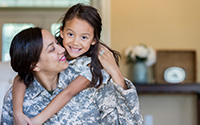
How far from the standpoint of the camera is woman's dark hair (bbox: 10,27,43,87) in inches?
59.2

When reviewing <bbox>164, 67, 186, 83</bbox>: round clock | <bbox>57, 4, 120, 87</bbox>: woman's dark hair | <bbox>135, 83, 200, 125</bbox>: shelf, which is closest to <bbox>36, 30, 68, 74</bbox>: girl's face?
<bbox>57, 4, 120, 87</bbox>: woman's dark hair

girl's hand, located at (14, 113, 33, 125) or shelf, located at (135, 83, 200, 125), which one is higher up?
girl's hand, located at (14, 113, 33, 125)

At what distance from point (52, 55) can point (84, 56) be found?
20 centimetres

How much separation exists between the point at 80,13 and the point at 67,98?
1.34ft

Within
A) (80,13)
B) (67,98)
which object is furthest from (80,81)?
(80,13)

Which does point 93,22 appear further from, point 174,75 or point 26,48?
point 174,75

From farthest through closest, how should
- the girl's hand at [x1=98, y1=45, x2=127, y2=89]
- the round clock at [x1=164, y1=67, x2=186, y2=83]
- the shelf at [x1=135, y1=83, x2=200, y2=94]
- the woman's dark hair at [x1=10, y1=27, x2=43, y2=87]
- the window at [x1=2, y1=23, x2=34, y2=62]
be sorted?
the window at [x1=2, y1=23, x2=34, y2=62], the round clock at [x1=164, y1=67, x2=186, y2=83], the shelf at [x1=135, y1=83, x2=200, y2=94], the girl's hand at [x1=98, y1=45, x2=127, y2=89], the woman's dark hair at [x1=10, y1=27, x2=43, y2=87]

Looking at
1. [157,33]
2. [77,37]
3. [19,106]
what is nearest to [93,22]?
[77,37]

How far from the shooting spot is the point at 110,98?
162cm

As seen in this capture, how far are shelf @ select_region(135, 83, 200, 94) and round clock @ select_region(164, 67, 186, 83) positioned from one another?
260 mm

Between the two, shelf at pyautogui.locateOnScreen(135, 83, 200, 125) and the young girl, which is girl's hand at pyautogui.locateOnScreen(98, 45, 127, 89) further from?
shelf at pyautogui.locateOnScreen(135, 83, 200, 125)

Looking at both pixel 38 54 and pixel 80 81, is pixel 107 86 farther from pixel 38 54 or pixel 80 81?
pixel 38 54

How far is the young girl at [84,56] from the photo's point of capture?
5.15 ft

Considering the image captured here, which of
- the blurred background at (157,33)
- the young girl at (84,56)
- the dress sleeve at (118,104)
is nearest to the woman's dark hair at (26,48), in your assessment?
the young girl at (84,56)
